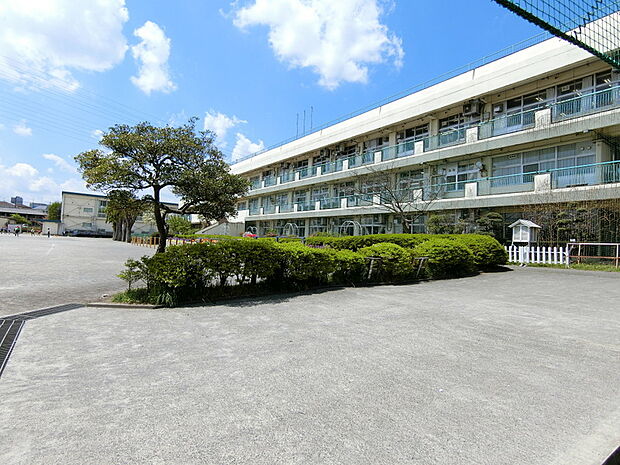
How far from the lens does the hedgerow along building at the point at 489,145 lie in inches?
623

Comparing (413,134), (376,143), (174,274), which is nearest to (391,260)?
(174,274)

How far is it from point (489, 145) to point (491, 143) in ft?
0.46

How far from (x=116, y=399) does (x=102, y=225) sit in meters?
76.3

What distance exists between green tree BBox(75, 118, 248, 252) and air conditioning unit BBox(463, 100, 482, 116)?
17.7 metres

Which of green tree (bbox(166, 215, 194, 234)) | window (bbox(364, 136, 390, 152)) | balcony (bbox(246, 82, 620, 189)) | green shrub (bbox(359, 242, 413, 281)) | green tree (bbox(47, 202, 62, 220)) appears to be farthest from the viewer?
green tree (bbox(47, 202, 62, 220))

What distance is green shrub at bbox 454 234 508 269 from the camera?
1327cm

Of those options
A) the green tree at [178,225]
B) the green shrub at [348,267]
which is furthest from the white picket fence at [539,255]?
the green tree at [178,225]

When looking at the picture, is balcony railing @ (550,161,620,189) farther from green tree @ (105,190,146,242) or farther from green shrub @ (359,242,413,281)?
green tree @ (105,190,146,242)

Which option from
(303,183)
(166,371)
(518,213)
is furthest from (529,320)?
(303,183)

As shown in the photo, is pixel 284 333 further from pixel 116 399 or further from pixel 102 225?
pixel 102 225

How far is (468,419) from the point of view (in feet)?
8.99

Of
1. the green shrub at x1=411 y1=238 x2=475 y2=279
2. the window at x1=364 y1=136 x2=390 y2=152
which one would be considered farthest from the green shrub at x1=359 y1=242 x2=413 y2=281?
the window at x1=364 y1=136 x2=390 y2=152

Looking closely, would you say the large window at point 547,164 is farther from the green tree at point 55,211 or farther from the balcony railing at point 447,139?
the green tree at point 55,211

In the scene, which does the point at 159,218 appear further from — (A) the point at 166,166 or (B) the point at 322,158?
(B) the point at 322,158
